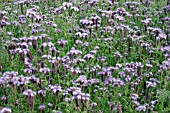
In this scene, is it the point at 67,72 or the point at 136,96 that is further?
the point at 67,72

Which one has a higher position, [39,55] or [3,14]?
[3,14]

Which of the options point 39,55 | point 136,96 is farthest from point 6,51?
point 136,96

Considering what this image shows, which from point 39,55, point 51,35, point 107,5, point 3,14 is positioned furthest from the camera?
point 107,5

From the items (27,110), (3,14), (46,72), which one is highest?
(3,14)

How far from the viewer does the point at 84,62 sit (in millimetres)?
6562

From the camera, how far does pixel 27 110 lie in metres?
5.39

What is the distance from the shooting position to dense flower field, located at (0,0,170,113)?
5.34 meters

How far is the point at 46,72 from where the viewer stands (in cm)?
572

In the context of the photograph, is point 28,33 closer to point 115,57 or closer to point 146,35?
point 115,57

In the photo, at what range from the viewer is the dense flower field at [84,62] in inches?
210

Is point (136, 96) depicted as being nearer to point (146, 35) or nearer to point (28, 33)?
point (146, 35)

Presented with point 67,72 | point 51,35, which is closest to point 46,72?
point 67,72

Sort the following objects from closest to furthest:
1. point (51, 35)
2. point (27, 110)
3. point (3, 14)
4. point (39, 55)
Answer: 1. point (27, 110)
2. point (39, 55)
3. point (51, 35)
4. point (3, 14)

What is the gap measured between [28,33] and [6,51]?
1086 mm
